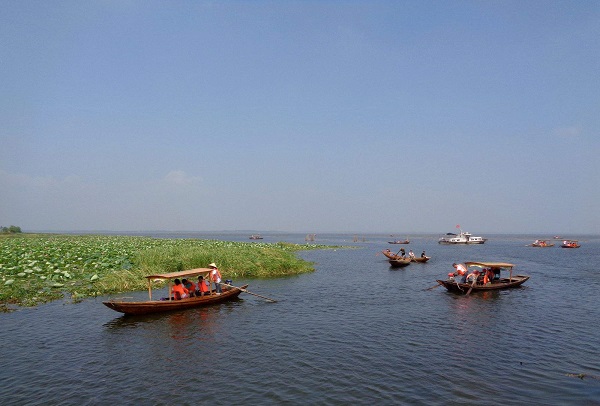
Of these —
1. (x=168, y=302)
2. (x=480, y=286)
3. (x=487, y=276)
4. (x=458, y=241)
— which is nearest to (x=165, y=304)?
(x=168, y=302)

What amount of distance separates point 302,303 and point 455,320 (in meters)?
9.84

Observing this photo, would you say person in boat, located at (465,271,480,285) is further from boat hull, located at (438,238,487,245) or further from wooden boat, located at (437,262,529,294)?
boat hull, located at (438,238,487,245)

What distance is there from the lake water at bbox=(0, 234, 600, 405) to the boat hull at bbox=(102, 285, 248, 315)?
56cm

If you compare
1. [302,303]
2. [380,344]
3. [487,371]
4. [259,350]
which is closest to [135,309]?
[259,350]

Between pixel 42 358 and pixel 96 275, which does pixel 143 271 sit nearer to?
pixel 96 275

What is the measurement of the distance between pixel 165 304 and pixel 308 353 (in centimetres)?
999

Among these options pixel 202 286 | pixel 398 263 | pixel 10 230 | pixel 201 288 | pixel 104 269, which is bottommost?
pixel 398 263

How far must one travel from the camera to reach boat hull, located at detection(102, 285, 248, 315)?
819 inches

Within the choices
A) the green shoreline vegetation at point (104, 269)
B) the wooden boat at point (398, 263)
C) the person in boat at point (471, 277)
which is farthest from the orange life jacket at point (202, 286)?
the wooden boat at point (398, 263)

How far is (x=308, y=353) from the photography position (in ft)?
54.9

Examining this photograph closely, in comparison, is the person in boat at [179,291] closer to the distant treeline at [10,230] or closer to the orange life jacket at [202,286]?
the orange life jacket at [202,286]

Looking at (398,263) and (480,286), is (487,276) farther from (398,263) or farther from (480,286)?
(398,263)

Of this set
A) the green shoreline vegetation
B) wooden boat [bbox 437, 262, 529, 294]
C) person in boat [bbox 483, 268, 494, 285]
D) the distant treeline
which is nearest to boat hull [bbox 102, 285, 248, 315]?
the green shoreline vegetation

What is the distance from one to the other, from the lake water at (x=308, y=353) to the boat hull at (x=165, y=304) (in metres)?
0.56
